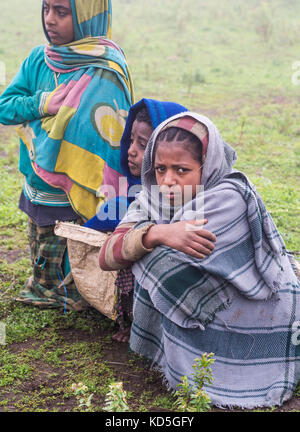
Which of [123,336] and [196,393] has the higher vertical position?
[196,393]

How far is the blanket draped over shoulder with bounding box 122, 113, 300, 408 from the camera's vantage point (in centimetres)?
241

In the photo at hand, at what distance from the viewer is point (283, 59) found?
11.5 m

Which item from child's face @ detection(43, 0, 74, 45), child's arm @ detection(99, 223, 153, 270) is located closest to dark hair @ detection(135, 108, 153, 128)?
child's arm @ detection(99, 223, 153, 270)

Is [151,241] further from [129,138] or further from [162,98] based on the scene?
[162,98]

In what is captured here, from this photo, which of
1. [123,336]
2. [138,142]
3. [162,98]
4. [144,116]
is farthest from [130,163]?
[162,98]

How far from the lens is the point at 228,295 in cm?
245

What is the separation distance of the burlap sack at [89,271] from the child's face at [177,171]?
688mm

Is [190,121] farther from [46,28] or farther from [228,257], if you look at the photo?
[46,28]

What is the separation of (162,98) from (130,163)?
20.1ft

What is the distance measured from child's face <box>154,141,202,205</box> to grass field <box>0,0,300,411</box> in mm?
1008

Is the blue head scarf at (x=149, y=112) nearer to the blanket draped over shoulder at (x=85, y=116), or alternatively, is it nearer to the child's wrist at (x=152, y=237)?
the blanket draped over shoulder at (x=85, y=116)

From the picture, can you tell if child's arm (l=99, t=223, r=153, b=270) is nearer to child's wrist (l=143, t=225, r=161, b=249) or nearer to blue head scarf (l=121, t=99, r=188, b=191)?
child's wrist (l=143, t=225, r=161, b=249)
